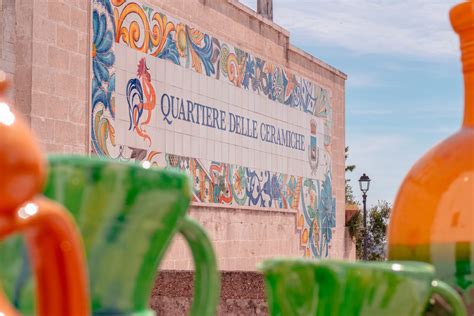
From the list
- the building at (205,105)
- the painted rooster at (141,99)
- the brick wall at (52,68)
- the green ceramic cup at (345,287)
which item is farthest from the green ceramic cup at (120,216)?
the painted rooster at (141,99)

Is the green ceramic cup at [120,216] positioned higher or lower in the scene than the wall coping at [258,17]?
lower

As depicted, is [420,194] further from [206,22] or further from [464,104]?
[206,22]

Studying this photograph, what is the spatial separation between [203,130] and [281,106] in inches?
71.6

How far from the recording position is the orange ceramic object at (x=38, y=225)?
0.34m

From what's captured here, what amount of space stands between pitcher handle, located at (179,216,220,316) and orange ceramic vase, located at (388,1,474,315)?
275 millimetres

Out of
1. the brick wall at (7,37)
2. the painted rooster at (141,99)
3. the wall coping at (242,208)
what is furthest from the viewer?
the wall coping at (242,208)

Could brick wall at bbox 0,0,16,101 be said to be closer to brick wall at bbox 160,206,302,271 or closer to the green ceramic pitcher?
brick wall at bbox 160,206,302,271

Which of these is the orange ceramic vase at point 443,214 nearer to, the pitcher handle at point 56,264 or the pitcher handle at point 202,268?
the pitcher handle at point 202,268

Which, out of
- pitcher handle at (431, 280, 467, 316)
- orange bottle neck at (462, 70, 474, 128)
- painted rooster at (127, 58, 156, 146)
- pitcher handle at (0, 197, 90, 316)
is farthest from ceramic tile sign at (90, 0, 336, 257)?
pitcher handle at (0, 197, 90, 316)

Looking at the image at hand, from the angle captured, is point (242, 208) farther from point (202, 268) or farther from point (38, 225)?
point (38, 225)

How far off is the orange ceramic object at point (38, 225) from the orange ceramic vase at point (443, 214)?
427 mm

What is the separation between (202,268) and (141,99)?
6.28 meters

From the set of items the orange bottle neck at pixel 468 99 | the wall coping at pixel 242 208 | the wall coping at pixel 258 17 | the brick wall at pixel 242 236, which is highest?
the wall coping at pixel 258 17

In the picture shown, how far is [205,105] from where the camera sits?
7.74 meters
